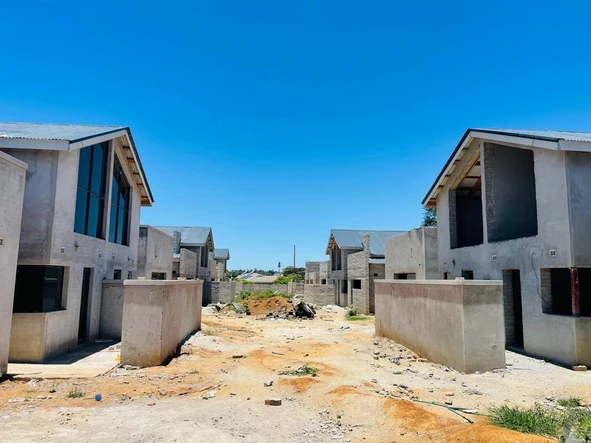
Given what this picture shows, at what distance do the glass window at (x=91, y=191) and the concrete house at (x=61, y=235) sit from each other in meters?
0.03

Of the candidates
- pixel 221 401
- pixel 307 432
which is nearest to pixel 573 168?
pixel 307 432

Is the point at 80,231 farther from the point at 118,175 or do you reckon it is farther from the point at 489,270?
the point at 489,270

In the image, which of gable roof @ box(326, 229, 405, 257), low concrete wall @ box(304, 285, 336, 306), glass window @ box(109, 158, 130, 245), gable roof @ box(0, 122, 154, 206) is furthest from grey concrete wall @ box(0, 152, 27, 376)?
low concrete wall @ box(304, 285, 336, 306)

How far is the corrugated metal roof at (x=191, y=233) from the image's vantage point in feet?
126

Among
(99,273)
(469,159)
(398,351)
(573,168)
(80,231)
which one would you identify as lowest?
(398,351)

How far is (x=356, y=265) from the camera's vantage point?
97.0 feet

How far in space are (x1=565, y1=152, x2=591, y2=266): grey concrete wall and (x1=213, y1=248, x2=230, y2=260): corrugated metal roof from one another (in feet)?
166

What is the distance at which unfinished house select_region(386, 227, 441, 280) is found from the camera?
20031mm

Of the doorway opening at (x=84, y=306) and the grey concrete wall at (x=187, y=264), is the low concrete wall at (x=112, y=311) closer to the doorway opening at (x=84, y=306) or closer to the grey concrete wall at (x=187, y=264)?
the doorway opening at (x=84, y=306)

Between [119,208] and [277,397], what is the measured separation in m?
11.9

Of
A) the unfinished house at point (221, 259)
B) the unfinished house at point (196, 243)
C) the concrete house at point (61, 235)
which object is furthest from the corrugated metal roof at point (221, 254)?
the concrete house at point (61, 235)

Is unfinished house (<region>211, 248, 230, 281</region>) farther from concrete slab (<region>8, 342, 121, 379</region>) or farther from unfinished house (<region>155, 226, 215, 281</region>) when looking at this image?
concrete slab (<region>8, 342, 121, 379</region>)

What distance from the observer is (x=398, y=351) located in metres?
12.8

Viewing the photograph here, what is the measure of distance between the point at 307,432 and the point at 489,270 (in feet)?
35.0
